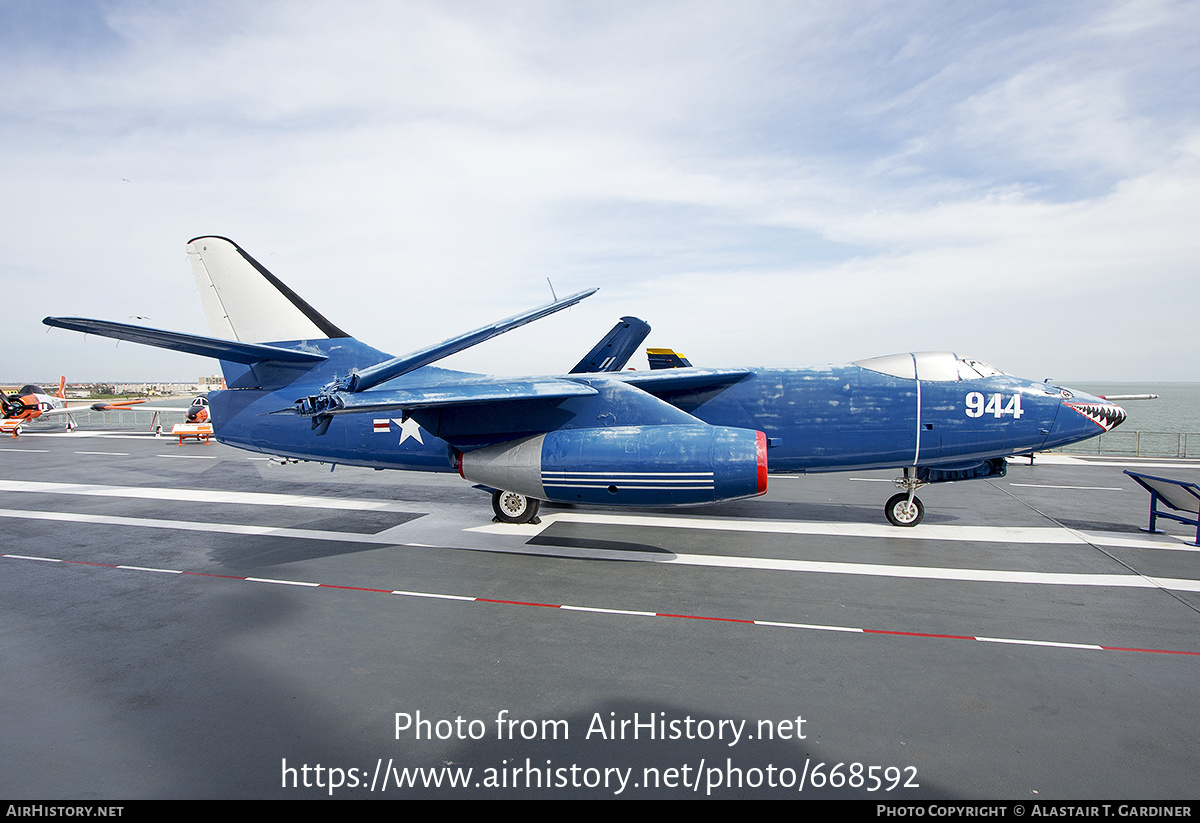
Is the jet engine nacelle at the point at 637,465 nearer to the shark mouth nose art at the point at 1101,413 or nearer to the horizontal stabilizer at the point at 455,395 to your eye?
the horizontal stabilizer at the point at 455,395

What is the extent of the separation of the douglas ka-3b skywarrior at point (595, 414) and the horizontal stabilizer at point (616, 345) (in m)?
4.25

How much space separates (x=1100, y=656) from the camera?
18.7 ft

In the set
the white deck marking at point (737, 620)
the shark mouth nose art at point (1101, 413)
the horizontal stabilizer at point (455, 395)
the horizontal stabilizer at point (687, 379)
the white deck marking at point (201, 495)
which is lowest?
the white deck marking at point (737, 620)

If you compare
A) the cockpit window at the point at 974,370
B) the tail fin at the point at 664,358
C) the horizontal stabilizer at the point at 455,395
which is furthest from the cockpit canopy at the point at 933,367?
the tail fin at the point at 664,358

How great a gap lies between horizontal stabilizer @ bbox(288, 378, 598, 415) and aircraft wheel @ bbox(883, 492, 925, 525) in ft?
22.1

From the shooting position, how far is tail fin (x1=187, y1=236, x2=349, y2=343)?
1147 cm

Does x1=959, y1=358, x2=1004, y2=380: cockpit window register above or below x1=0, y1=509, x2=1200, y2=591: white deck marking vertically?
above

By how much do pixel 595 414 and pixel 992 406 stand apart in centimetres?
728

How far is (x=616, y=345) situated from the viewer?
1541 centimetres

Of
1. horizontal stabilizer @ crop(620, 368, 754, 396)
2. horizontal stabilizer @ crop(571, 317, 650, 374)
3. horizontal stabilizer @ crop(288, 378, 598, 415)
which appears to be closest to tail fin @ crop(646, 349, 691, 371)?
horizontal stabilizer @ crop(571, 317, 650, 374)

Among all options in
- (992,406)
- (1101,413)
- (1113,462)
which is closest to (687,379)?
(992,406)

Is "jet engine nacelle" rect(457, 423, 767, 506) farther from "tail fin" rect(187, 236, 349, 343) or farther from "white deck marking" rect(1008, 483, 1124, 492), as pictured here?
"white deck marking" rect(1008, 483, 1124, 492)

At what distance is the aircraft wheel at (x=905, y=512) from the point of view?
1099cm
